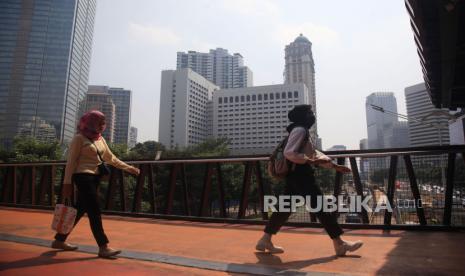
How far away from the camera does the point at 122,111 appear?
136250 millimetres

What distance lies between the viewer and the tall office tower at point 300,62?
Result: 465 feet

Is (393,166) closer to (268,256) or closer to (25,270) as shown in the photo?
(268,256)

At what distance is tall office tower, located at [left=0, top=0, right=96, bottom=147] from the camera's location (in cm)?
2254

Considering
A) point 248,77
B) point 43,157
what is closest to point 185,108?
point 248,77

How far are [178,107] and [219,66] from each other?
47.0 metres

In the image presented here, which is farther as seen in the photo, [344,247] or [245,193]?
[245,193]


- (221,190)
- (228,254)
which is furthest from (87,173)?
(221,190)

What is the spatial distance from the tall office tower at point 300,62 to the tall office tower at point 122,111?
69629mm

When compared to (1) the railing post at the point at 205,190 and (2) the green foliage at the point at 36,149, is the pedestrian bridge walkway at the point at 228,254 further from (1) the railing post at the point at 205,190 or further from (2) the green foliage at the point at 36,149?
(2) the green foliage at the point at 36,149

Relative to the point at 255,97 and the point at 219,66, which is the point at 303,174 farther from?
the point at 219,66

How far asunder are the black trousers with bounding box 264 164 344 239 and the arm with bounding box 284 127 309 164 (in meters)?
0.23

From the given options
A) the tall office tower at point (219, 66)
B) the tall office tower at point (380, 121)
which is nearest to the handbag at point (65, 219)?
the tall office tower at point (380, 121)

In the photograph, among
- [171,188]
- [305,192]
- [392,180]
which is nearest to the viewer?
[305,192]

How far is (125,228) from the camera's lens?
520 centimetres
